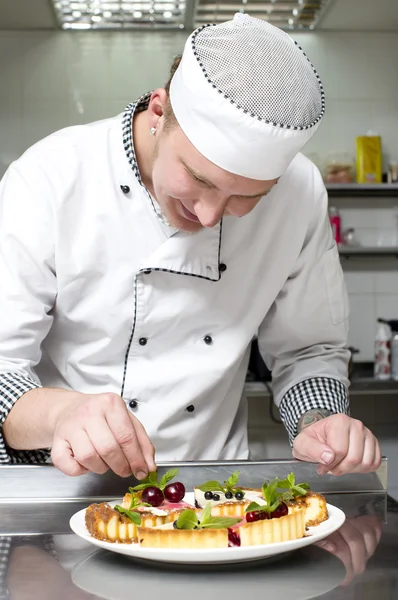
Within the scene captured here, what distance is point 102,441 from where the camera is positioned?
98cm

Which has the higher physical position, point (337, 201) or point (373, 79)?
point (373, 79)

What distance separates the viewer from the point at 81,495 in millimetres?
1113

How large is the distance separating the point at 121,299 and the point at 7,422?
320 millimetres

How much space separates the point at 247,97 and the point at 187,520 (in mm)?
577

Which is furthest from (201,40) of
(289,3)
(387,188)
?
(387,188)

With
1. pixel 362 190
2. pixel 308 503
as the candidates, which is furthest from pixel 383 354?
pixel 308 503

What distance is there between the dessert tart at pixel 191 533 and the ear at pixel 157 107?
67cm

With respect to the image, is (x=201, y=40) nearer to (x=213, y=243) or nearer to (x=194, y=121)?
(x=194, y=121)

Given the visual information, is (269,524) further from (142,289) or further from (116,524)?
(142,289)

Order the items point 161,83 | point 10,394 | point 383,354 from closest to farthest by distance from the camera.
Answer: point 10,394, point 383,354, point 161,83

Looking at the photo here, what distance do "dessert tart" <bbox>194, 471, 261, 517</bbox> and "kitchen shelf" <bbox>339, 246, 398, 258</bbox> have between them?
122 inches

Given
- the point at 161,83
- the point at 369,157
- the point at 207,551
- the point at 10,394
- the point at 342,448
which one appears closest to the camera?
the point at 207,551

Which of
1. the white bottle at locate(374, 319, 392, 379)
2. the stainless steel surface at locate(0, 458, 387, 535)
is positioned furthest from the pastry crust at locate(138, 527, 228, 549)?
the white bottle at locate(374, 319, 392, 379)

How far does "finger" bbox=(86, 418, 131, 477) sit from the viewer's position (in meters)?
0.98
